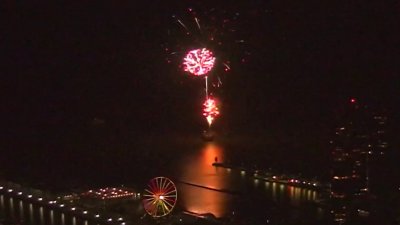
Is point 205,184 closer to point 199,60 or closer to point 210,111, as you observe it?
point 199,60

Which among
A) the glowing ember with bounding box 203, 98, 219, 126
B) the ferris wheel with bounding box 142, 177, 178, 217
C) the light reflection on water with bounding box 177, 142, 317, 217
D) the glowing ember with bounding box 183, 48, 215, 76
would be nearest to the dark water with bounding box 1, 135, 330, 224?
the light reflection on water with bounding box 177, 142, 317, 217

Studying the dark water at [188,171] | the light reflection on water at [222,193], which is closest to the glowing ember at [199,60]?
the dark water at [188,171]

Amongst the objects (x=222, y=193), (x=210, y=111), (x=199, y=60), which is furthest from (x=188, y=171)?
(x=210, y=111)

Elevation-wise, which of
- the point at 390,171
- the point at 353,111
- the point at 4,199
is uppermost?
the point at 353,111

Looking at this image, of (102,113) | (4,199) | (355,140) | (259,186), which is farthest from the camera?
(102,113)

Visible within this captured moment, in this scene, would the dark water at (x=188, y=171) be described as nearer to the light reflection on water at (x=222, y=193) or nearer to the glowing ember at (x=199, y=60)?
the light reflection on water at (x=222, y=193)

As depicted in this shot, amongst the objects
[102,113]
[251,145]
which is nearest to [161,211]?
[251,145]

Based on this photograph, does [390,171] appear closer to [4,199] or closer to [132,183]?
[132,183]
